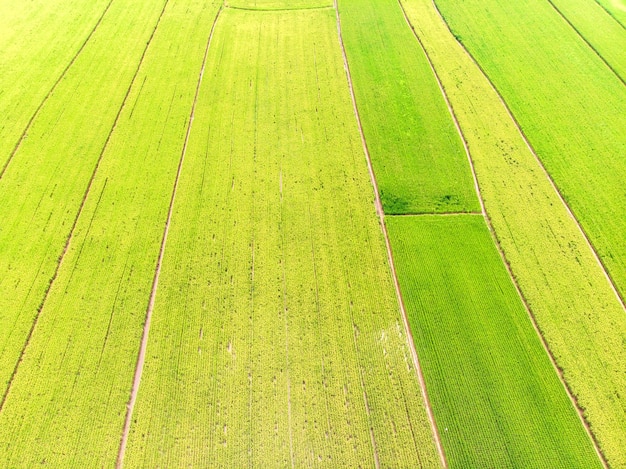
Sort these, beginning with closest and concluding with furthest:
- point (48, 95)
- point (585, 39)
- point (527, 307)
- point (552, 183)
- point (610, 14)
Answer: point (527, 307)
point (552, 183)
point (48, 95)
point (585, 39)
point (610, 14)

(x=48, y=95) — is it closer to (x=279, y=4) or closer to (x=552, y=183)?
(x=279, y=4)

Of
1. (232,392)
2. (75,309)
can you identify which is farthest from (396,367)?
(75,309)

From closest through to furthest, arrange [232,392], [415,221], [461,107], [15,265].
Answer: [232,392] → [15,265] → [415,221] → [461,107]

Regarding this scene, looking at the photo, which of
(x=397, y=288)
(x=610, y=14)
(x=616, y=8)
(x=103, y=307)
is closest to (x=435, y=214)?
(x=397, y=288)

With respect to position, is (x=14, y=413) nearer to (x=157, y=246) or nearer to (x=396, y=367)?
(x=157, y=246)

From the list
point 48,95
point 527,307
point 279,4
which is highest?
point 279,4

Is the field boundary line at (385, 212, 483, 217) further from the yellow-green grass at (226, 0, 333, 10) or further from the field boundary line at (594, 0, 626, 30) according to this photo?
the field boundary line at (594, 0, 626, 30)
